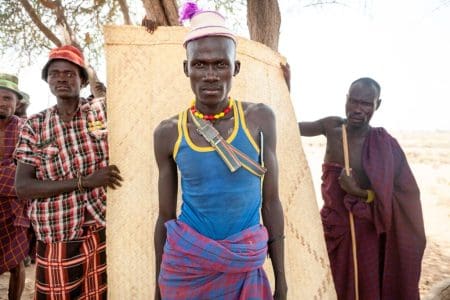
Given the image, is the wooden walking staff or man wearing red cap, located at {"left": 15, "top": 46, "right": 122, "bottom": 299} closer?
man wearing red cap, located at {"left": 15, "top": 46, "right": 122, "bottom": 299}

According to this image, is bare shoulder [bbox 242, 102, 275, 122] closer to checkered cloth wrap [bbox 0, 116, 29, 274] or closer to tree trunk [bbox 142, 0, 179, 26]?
tree trunk [bbox 142, 0, 179, 26]

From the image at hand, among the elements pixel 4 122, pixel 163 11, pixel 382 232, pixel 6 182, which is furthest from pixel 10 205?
pixel 382 232

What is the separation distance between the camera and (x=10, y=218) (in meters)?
3.28

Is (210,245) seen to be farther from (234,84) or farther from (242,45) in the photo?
(242,45)

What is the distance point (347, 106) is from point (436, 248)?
4.54 m

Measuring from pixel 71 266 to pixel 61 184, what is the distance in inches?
18.2

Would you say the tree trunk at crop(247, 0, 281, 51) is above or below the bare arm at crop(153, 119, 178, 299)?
above

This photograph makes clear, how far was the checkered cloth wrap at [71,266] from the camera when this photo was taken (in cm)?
212

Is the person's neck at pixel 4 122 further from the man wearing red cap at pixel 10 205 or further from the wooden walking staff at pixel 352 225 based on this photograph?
the wooden walking staff at pixel 352 225

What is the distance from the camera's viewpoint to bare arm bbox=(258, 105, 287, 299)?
59.9 inches

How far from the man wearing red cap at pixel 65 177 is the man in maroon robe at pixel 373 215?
1.74 metres

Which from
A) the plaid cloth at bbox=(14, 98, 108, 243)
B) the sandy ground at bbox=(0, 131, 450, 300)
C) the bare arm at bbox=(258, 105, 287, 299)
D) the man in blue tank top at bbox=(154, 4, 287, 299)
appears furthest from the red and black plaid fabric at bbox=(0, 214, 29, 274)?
the bare arm at bbox=(258, 105, 287, 299)

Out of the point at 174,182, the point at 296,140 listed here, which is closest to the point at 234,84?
the point at 296,140

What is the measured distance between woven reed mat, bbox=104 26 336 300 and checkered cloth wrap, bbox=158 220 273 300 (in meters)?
0.64
